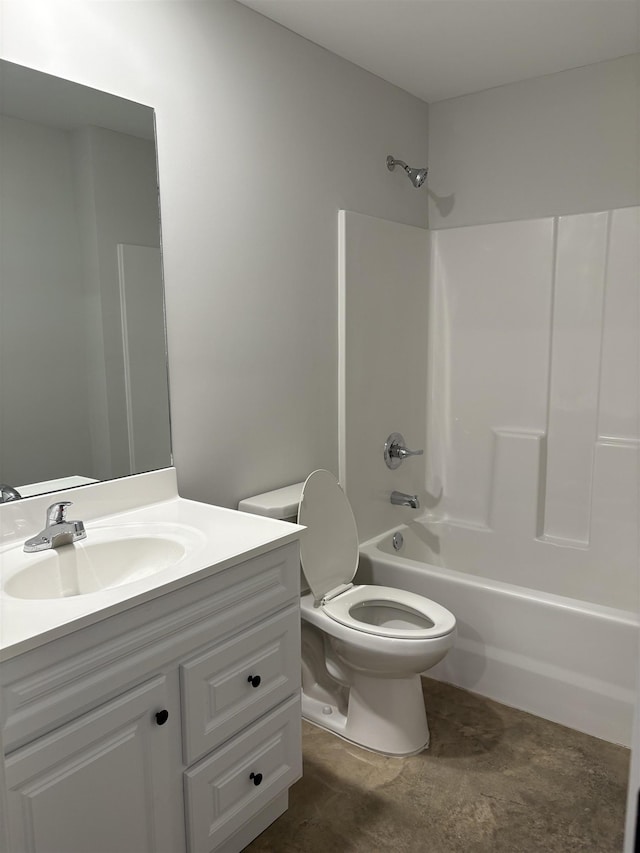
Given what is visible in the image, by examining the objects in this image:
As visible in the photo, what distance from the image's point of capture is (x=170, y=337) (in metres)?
2.02

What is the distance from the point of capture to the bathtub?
2.22 m

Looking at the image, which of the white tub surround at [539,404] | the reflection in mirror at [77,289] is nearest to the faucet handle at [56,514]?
the reflection in mirror at [77,289]

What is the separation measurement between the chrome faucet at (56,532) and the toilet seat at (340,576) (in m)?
0.76

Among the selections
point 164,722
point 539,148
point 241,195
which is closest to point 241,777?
point 164,722

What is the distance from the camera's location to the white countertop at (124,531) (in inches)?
48.4

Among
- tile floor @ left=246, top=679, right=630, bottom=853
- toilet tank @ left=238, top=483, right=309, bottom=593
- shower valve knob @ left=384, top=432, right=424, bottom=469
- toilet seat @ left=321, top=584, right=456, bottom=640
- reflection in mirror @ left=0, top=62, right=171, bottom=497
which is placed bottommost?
tile floor @ left=246, top=679, right=630, bottom=853

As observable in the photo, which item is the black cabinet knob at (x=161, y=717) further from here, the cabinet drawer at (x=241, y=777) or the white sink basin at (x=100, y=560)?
the white sink basin at (x=100, y=560)

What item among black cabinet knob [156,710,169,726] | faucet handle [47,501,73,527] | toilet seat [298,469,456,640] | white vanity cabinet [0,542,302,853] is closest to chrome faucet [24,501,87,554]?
faucet handle [47,501,73,527]

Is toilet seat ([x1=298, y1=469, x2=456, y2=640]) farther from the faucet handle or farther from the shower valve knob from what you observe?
the faucet handle

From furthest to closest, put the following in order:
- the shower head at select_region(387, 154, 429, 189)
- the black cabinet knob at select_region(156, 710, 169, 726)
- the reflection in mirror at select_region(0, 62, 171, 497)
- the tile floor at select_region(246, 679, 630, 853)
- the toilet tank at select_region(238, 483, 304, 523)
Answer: the shower head at select_region(387, 154, 429, 189) → the toilet tank at select_region(238, 483, 304, 523) → the tile floor at select_region(246, 679, 630, 853) → the reflection in mirror at select_region(0, 62, 171, 497) → the black cabinet knob at select_region(156, 710, 169, 726)

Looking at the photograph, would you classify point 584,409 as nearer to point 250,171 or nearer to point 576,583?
point 576,583

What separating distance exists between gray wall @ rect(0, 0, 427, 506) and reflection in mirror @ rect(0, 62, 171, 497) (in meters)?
0.06

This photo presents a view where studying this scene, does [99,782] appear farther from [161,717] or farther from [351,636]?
[351,636]

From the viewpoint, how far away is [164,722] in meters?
1.44
